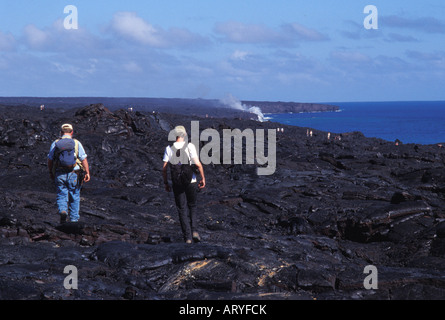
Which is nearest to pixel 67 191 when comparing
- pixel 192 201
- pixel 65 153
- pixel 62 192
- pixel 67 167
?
pixel 62 192

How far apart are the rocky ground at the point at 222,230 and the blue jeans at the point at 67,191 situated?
0.50m

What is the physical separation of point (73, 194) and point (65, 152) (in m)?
0.97

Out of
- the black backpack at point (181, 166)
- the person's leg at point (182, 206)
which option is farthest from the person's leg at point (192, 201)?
the black backpack at point (181, 166)

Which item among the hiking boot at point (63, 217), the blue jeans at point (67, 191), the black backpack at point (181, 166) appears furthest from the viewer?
the hiking boot at point (63, 217)

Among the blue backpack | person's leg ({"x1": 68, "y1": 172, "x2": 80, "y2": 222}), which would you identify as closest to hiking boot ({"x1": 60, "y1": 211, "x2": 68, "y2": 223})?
person's leg ({"x1": 68, "y1": 172, "x2": 80, "y2": 222})

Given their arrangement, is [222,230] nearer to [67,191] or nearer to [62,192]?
[67,191]

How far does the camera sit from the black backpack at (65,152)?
37.8 feet

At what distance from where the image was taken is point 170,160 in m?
10.6

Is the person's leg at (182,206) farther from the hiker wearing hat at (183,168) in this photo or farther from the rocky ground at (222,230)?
the rocky ground at (222,230)

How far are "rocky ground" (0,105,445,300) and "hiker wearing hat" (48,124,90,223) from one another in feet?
2.22

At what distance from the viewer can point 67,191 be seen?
11891mm

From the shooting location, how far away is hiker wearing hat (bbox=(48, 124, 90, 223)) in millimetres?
11578
